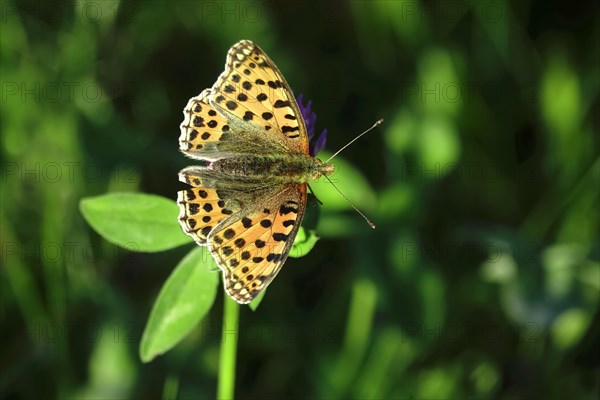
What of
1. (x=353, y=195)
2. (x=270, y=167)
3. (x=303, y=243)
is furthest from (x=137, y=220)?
(x=353, y=195)

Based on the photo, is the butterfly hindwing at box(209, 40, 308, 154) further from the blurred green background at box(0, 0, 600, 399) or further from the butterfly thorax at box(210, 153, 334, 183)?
the blurred green background at box(0, 0, 600, 399)

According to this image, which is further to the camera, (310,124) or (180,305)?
(310,124)

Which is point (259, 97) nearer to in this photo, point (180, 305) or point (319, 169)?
point (319, 169)

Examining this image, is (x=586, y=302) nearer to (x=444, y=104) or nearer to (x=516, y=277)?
(x=516, y=277)

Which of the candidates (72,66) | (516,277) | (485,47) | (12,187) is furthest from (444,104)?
(12,187)

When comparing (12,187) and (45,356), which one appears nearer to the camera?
(45,356)

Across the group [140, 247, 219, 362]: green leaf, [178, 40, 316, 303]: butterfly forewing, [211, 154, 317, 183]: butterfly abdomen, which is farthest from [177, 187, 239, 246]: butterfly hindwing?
[140, 247, 219, 362]: green leaf
